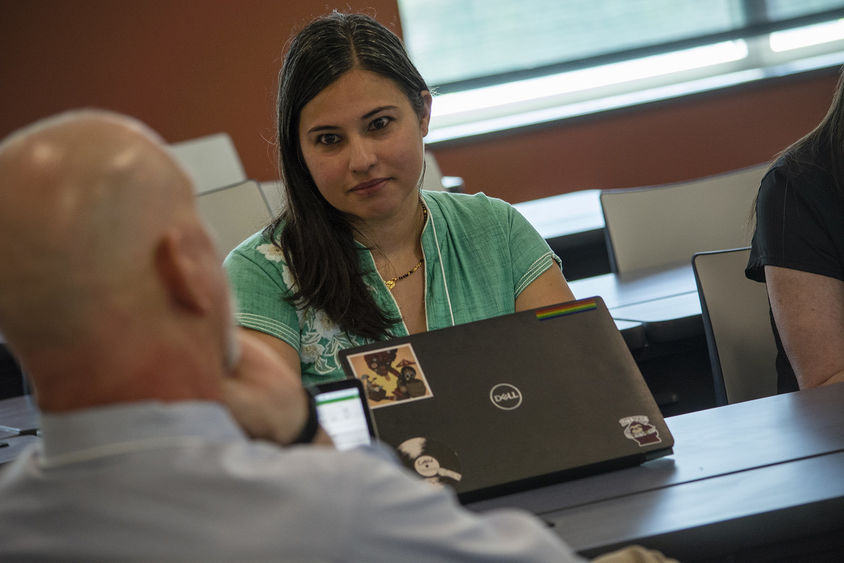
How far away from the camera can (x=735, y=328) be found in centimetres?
194

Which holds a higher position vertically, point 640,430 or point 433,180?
point 640,430

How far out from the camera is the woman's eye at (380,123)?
1652 mm

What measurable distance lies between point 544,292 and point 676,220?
1175 millimetres

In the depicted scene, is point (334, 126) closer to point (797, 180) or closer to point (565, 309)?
point (565, 309)

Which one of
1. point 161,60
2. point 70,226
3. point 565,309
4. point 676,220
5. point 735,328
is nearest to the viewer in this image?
point 70,226

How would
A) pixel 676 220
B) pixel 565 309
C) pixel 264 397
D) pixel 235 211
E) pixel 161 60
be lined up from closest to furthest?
1. pixel 264 397
2. pixel 565 309
3. pixel 676 220
4. pixel 235 211
5. pixel 161 60

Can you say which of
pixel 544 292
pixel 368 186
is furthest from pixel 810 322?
pixel 368 186

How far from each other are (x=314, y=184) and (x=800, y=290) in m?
0.88

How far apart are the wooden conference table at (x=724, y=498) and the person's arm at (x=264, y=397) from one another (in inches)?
15.4

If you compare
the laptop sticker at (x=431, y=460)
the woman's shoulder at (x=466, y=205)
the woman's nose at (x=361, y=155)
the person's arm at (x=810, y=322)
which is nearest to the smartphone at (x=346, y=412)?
the laptop sticker at (x=431, y=460)

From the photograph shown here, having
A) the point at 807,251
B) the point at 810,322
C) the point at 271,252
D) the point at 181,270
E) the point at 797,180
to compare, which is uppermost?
the point at 181,270

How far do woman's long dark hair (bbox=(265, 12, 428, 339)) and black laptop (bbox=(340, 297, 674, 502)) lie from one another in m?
0.38

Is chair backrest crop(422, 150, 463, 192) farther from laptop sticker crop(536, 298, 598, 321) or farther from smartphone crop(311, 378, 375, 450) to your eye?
smartphone crop(311, 378, 375, 450)

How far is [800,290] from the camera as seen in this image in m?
1.66
